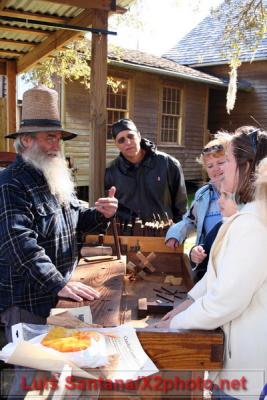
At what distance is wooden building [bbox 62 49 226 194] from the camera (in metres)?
11.7

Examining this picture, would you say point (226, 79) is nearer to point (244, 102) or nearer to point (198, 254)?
point (244, 102)

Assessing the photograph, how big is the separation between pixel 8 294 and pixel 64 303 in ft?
1.94

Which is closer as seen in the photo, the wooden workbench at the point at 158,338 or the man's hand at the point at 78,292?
the wooden workbench at the point at 158,338

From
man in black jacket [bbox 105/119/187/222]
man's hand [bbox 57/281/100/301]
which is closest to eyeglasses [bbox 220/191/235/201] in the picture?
man's hand [bbox 57/281/100/301]

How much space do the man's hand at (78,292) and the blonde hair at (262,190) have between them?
2.78 ft

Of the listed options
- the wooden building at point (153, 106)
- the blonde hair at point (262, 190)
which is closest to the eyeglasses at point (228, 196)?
the blonde hair at point (262, 190)

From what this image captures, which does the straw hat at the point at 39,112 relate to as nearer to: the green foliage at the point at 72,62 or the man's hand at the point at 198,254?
the man's hand at the point at 198,254

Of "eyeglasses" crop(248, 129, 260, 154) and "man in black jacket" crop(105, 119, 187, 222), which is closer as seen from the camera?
"eyeglasses" crop(248, 129, 260, 154)

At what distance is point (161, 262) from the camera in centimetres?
294

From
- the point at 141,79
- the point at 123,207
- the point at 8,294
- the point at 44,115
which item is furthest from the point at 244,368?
the point at 141,79

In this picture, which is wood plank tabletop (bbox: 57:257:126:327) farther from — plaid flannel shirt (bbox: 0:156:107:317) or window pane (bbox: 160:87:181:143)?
window pane (bbox: 160:87:181:143)

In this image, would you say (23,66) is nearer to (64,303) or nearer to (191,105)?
(64,303)

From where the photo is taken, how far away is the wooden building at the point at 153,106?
11742 mm

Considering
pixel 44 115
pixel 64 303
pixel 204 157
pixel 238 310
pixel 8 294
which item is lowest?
pixel 8 294
